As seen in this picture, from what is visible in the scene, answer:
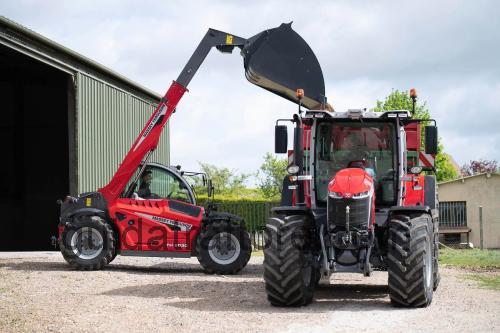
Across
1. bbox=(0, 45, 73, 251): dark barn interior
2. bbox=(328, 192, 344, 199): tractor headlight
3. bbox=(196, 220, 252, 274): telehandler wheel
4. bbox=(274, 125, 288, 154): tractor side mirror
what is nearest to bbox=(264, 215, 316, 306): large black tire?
bbox=(328, 192, 344, 199): tractor headlight

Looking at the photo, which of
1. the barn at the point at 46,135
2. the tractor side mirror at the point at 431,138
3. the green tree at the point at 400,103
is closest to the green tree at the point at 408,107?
the green tree at the point at 400,103

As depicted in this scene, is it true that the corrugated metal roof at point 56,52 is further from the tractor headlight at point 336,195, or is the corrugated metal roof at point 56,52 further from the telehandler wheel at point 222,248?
the tractor headlight at point 336,195

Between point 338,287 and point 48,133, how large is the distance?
14.2m

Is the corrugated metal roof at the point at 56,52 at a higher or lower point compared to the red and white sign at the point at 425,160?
higher

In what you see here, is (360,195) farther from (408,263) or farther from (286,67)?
(286,67)

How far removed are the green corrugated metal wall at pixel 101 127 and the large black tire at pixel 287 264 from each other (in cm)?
1190

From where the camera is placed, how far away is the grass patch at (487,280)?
503 inches

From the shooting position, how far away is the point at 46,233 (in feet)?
82.2

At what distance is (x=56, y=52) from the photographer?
20.0 meters

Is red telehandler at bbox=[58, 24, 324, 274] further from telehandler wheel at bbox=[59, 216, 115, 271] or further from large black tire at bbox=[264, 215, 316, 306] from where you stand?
large black tire at bbox=[264, 215, 316, 306]

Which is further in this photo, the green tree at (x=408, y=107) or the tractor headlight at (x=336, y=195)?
the green tree at (x=408, y=107)

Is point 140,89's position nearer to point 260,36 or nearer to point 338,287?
point 260,36

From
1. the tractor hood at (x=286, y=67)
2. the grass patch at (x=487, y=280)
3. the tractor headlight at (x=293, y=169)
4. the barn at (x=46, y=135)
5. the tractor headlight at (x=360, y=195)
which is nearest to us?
the tractor headlight at (x=360, y=195)

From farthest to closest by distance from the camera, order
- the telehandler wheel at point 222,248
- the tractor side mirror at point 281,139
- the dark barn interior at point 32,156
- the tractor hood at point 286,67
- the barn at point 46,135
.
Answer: the dark barn interior at point 32,156
the barn at point 46,135
the telehandler wheel at point 222,248
the tractor hood at point 286,67
the tractor side mirror at point 281,139
